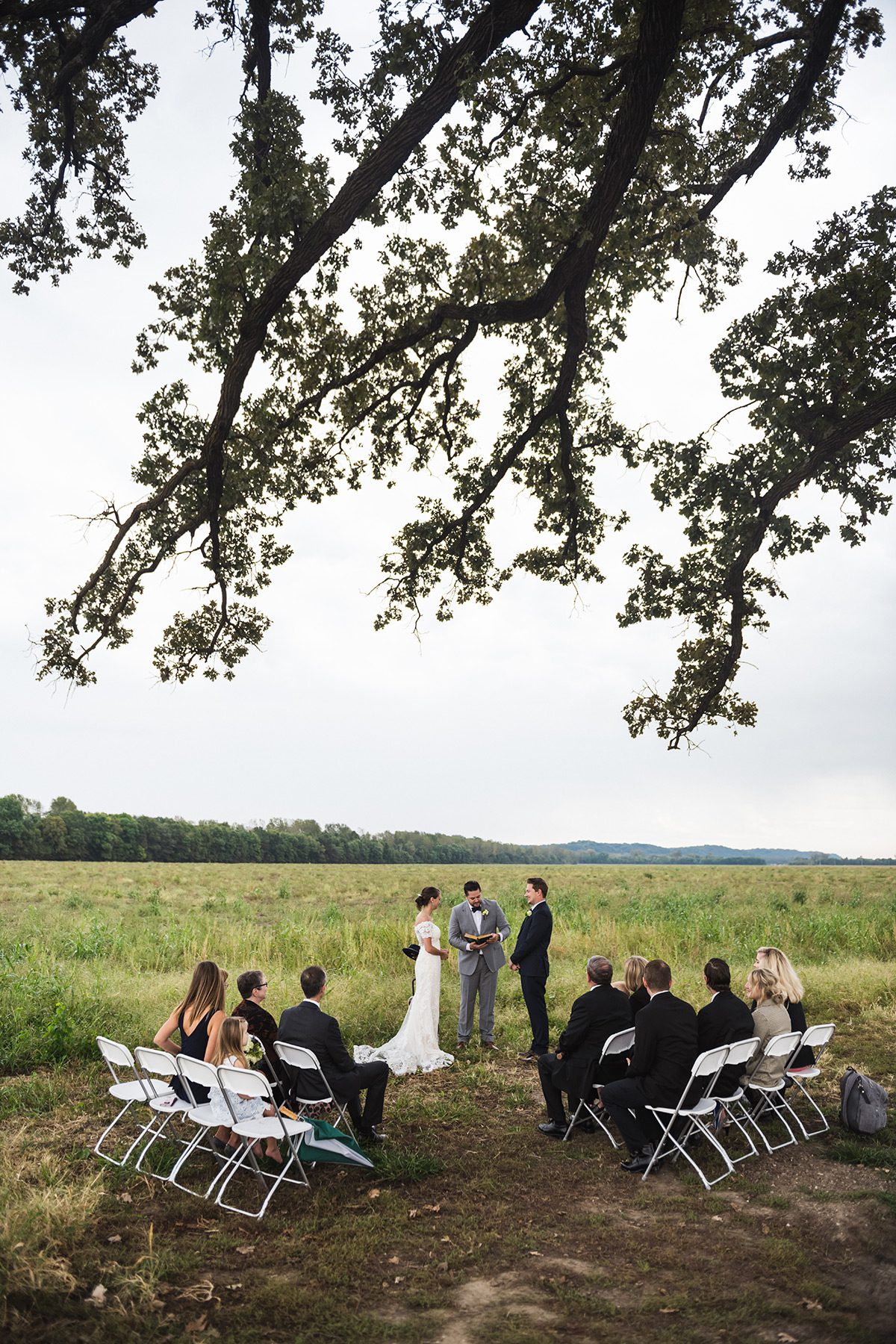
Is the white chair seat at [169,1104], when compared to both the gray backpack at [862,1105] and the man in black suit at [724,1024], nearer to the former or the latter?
the man in black suit at [724,1024]

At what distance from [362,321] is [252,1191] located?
9.76m

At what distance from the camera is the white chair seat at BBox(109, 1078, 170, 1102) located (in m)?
6.78

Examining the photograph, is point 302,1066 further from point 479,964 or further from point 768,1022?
point 479,964

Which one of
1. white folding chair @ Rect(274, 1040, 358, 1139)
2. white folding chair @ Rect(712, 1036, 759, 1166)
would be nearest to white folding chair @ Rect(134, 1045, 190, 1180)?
white folding chair @ Rect(274, 1040, 358, 1139)

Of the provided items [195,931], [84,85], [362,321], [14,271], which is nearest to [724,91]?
[362,321]

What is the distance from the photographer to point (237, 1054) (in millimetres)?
6262

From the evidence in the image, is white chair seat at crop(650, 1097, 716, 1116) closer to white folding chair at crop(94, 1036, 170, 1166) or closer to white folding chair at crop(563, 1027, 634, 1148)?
white folding chair at crop(563, 1027, 634, 1148)

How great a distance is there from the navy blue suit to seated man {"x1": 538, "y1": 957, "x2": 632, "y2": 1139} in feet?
7.52

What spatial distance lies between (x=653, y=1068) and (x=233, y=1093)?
10.2ft

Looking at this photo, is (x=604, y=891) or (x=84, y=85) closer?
(x=84, y=85)

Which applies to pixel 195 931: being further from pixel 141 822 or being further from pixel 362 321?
pixel 141 822

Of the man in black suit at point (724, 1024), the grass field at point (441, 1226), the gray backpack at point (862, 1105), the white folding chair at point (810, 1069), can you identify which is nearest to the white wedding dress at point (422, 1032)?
the grass field at point (441, 1226)

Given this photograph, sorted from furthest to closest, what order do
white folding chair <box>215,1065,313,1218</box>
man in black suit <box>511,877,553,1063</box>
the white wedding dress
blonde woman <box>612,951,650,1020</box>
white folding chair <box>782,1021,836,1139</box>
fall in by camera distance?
man in black suit <box>511,877,553,1063</box>
the white wedding dress
blonde woman <box>612,951,650,1020</box>
white folding chair <box>782,1021,836,1139</box>
white folding chair <box>215,1065,313,1218</box>

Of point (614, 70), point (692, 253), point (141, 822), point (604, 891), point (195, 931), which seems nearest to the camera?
point (614, 70)
